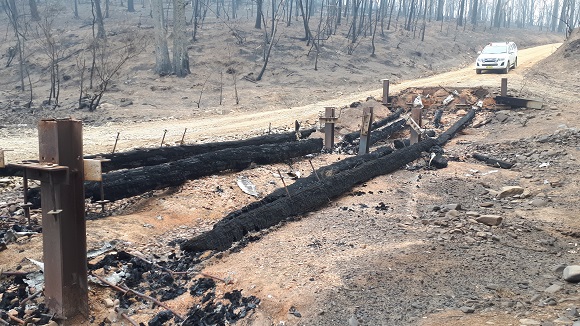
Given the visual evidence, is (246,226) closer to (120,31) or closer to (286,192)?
(286,192)

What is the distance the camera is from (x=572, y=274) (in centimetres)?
490

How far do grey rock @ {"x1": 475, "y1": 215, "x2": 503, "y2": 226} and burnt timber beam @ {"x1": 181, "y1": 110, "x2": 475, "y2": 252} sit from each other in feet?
7.54

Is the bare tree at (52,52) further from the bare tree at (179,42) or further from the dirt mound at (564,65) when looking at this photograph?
the dirt mound at (564,65)

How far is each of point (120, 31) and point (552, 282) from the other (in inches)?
1414

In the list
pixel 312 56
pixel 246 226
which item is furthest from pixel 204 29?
pixel 246 226

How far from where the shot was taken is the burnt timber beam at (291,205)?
620cm

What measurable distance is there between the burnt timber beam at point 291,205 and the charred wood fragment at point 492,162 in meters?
1.84

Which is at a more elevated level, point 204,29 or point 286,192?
point 204,29

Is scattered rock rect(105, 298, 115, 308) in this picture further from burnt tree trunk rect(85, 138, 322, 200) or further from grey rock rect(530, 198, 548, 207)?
grey rock rect(530, 198, 548, 207)

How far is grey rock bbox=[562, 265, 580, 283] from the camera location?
4883 mm

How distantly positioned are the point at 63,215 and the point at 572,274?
4544 millimetres

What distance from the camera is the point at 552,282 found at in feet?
16.4

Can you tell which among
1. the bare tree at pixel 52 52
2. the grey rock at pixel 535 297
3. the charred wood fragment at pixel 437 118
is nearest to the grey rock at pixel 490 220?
the grey rock at pixel 535 297

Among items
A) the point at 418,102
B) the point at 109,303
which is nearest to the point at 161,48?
the point at 418,102
